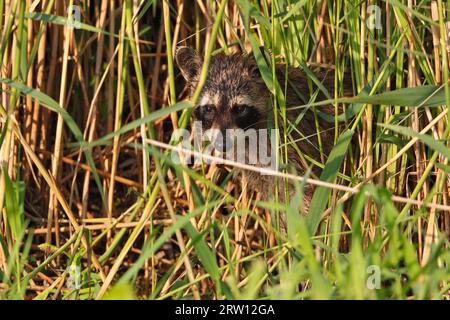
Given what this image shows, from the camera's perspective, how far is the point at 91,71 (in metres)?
5.77

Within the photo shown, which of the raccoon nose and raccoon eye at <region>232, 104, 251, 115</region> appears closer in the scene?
the raccoon nose

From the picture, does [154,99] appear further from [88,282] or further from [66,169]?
[88,282]

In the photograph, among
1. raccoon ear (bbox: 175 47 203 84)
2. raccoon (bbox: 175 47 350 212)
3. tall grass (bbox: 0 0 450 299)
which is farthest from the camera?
raccoon ear (bbox: 175 47 203 84)

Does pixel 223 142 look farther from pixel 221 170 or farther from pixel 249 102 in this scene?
pixel 221 170

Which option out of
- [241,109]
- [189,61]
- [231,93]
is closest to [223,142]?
[241,109]

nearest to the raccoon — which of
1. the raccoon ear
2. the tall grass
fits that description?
the raccoon ear

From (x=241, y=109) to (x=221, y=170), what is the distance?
27.1 inches

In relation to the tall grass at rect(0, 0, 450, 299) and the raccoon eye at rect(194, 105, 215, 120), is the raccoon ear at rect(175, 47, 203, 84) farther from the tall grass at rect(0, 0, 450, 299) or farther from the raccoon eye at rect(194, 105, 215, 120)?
the raccoon eye at rect(194, 105, 215, 120)

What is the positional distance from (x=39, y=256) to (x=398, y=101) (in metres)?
2.87

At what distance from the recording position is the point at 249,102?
5145mm

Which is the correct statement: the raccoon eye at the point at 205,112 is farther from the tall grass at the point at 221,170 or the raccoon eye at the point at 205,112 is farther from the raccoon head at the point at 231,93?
the tall grass at the point at 221,170

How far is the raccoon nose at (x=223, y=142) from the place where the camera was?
4.86m

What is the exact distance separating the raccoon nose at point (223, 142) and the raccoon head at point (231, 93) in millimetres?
142

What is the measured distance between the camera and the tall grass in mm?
3424
